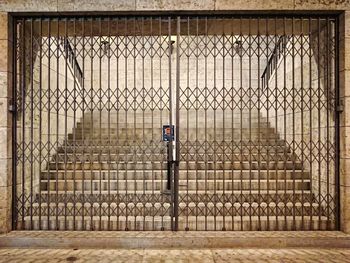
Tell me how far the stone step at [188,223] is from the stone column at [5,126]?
36 cm

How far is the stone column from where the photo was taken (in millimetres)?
5102

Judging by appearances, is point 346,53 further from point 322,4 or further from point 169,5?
point 169,5

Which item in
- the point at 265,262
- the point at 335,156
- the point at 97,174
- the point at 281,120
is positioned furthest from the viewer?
the point at 281,120

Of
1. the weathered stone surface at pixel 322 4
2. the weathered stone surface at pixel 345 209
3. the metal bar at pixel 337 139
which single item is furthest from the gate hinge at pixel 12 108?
the weathered stone surface at pixel 345 209

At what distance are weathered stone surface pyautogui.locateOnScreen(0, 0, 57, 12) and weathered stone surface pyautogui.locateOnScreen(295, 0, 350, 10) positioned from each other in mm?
3757

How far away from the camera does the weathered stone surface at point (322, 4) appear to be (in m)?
5.06

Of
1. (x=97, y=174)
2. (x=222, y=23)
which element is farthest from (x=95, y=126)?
(x=222, y=23)

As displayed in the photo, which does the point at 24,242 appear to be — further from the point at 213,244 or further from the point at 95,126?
the point at 95,126

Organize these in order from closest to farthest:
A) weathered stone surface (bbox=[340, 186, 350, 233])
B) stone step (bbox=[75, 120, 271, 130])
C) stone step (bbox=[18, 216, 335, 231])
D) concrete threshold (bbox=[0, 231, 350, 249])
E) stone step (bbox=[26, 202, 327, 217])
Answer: concrete threshold (bbox=[0, 231, 350, 249]) < weathered stone surface (bbox=[340, 186, 350, 233]) < stone step (bbox=[18, 216, 335, 231]) < stone step (bbox=[26, 202, 327, 217]) < stone step (bbox=[75, 120, 271, 130])

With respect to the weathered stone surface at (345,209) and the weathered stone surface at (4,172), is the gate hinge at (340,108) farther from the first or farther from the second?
the weathered stone surface at (4,172)

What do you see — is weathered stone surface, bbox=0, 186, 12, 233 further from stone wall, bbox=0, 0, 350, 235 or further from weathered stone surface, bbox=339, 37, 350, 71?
weathered stone surface, bbox=339, 37, 350, 71

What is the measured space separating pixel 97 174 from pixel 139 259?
7.31 ft

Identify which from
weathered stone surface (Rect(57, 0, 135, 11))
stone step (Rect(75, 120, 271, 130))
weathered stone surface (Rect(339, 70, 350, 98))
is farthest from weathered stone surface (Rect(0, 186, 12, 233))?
weathered stone surface (Rect(339, 70, 350, 98))

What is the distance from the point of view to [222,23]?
18.0 ft
